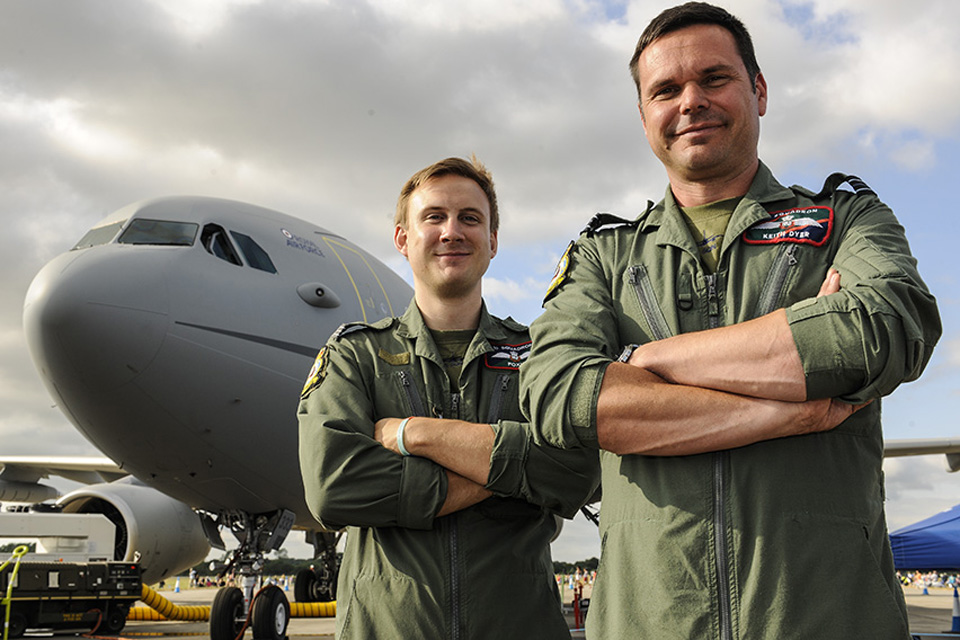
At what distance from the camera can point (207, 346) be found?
21.6ft

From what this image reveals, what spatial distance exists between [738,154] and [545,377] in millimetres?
717

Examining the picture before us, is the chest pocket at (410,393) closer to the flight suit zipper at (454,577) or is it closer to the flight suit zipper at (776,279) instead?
the flight suit zipper at (454,577)

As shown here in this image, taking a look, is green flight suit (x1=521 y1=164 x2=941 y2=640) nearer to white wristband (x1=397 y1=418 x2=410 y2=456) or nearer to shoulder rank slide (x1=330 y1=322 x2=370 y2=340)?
white wristband (x1=397 y1=418 x2=410 y2=456)

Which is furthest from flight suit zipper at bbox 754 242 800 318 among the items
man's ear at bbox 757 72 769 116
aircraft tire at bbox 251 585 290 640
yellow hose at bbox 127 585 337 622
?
yellow hose at bbox 127 585 337 622

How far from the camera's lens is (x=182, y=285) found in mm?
6613

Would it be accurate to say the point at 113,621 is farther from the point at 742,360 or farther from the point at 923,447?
the point at 923,447

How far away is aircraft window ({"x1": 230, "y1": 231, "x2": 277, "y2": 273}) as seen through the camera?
744 centimetres

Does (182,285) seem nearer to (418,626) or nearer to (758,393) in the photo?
(418,626)

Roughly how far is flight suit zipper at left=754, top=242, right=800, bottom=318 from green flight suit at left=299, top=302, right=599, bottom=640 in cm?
73

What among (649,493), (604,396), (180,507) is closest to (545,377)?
(604,396)

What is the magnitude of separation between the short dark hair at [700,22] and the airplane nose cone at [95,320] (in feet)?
17.0

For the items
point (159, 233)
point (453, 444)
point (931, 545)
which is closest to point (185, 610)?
point (159, 233)

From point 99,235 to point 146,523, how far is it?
20.1ft

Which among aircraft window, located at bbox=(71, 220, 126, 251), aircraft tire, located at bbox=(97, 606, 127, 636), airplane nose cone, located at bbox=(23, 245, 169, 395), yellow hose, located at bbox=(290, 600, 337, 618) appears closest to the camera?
airplane nose cone, located at bbox=(23, 245, 169, 395)
